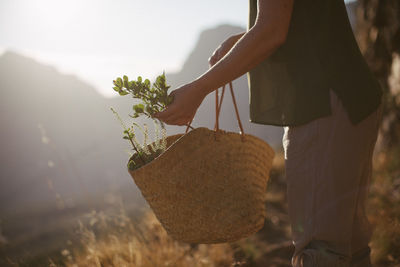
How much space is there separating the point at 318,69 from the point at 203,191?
22.3 inches

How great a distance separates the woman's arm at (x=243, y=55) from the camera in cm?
84

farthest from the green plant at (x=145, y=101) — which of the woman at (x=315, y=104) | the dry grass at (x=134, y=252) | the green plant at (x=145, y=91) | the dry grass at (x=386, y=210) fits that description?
the dry grass at (x=386, y=210)

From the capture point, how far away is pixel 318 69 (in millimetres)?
882

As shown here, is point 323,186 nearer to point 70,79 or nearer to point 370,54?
point 370,54

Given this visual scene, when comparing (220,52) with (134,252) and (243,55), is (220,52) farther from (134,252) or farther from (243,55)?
(134,252)

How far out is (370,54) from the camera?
4.98 meters

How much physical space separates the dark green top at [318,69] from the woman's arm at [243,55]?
0.08 meters

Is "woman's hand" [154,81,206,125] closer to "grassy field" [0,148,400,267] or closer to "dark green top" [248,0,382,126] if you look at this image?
"dark green top" [248,0,382,126]

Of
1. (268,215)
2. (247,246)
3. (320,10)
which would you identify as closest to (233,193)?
(320,10)

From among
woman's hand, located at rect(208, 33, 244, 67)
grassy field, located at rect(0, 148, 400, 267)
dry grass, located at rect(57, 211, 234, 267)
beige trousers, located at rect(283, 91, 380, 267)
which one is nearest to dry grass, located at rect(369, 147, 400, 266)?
grassy field, located at rect(0, 148, 400, 267)

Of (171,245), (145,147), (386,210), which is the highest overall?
(145,147)

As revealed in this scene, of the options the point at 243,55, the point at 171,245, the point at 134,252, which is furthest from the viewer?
the point at 171,245

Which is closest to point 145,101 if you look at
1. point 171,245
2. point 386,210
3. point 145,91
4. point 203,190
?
point 145,91

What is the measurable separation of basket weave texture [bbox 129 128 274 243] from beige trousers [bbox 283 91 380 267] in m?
0.20
